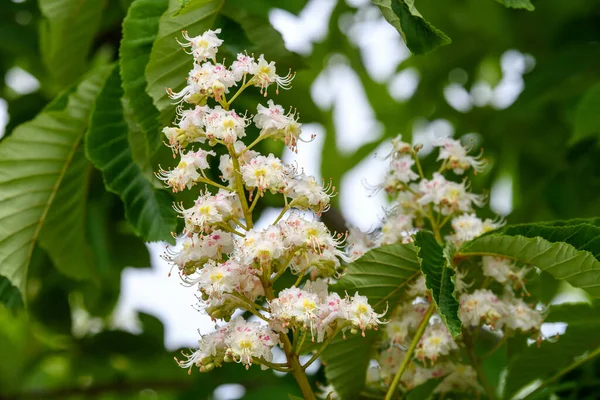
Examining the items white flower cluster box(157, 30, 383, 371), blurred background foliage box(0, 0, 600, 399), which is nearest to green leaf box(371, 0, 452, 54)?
blurred background foliage box(0, 0, 600, 399)

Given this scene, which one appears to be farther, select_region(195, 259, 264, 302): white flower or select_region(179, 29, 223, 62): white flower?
select_region(179, 29, 223, 62): white flower

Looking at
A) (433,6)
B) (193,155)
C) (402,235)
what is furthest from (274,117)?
(433,6)

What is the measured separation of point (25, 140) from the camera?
1757 mm

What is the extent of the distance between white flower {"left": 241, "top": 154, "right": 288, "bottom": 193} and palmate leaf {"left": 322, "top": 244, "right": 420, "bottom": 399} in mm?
A: 250

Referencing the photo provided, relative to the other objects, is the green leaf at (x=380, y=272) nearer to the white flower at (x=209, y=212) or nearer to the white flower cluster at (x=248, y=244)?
the white flower cluster at (x=248, y=244)

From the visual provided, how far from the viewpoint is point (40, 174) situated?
1781mm

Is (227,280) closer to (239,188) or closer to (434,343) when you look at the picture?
(239,188)

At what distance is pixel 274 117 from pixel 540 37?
89.1 inches

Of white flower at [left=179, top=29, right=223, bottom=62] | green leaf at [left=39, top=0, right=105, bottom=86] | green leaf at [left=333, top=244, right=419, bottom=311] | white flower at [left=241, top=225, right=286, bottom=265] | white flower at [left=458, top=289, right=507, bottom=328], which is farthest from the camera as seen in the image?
green leaf at [left=39, top=0, right=105, bottom=86]

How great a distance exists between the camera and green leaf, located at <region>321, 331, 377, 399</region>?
57.6 inches

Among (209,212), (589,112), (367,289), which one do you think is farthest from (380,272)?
(589,112)

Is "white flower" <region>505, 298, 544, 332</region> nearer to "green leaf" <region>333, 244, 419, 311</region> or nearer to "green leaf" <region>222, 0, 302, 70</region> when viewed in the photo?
"green leaf" <region>333, 244, 419, 311</region>

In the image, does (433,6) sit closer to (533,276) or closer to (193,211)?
(533,276)

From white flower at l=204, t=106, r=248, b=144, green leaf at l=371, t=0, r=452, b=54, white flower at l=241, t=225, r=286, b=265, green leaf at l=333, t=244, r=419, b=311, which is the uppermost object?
green leaf at l=371, t=0, r=452, b=54
